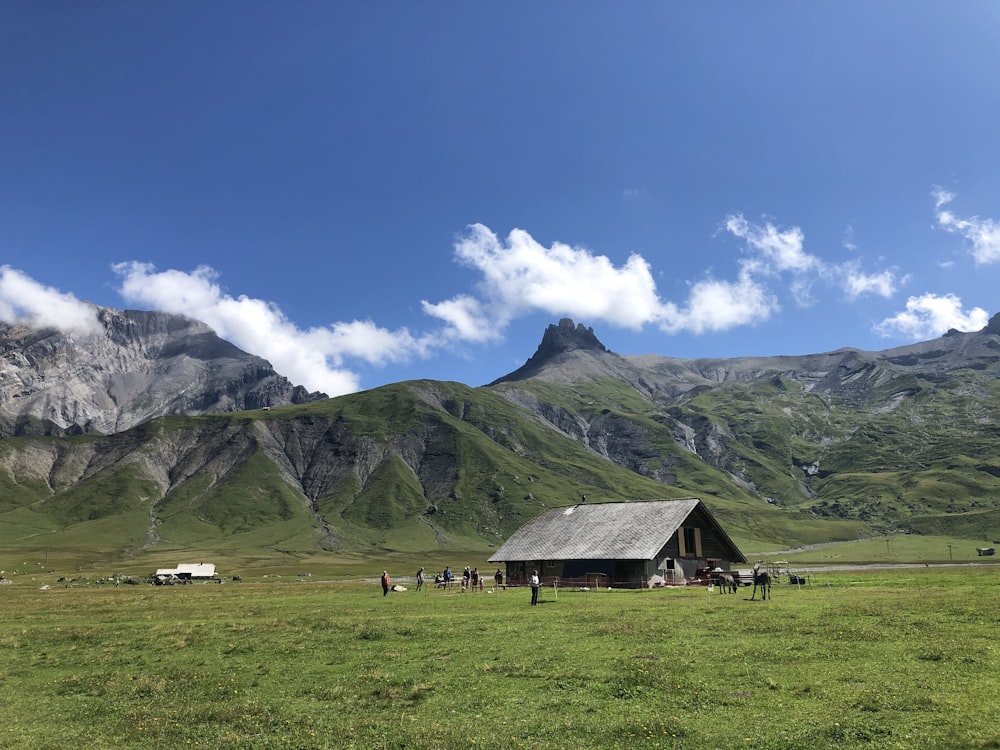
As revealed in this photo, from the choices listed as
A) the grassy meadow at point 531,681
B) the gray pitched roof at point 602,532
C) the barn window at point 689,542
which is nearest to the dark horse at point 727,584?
the gray pitched roof at point 602,532

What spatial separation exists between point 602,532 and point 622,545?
4708 mm

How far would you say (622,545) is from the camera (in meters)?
67.4

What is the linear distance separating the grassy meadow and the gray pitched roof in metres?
32.5

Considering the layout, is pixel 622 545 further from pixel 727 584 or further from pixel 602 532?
pixel 727 584

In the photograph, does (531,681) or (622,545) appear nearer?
(531,681)

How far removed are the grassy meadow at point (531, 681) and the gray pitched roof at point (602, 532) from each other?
32.5 m

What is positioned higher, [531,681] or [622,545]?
[531,681]

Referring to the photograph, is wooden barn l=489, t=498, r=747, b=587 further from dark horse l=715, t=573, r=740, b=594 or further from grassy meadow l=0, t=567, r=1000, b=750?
grassy meadow l=0, t=567, r=1000, b=750

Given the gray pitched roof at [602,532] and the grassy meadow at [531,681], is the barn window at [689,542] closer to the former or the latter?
the gray pitched roof at [602,532]

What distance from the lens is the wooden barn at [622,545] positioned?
6556 centimetres

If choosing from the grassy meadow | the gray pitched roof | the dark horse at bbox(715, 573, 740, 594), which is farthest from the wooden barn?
the grassy meadow

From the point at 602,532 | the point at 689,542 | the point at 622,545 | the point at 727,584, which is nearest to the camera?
the point at 727,584

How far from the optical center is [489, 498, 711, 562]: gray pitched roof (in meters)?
66.8

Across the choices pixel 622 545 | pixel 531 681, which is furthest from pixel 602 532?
pixel 531 681
